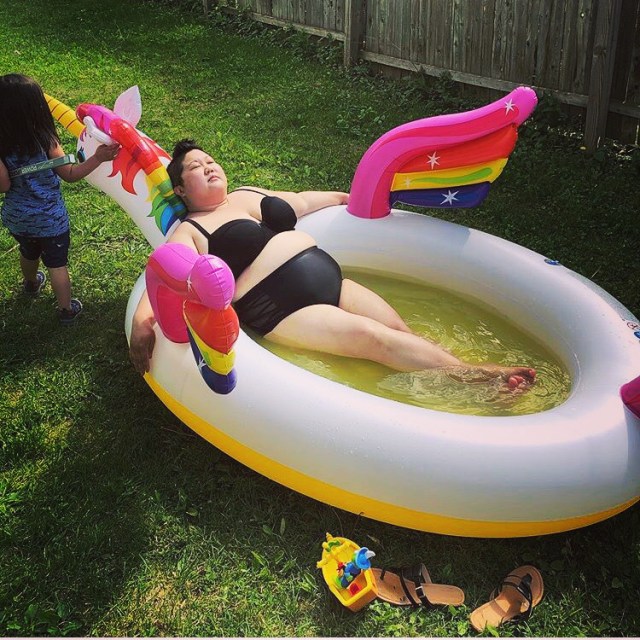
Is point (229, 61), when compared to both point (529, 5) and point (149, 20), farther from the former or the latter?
point (529, 5)

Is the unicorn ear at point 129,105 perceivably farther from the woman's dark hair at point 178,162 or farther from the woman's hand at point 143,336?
the woman's hand at point 143,336

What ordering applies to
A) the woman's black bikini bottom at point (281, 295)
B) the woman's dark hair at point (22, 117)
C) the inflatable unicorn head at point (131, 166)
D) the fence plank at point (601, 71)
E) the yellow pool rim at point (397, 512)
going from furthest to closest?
the fence plank at point (601, 71) < the inflatable unicorn head at point (131, 166) < the woman's dark hair at point (22, 117) < the woman's black bikini bottom at point (281, 295) < the yellow pool rim at point (397, 512)

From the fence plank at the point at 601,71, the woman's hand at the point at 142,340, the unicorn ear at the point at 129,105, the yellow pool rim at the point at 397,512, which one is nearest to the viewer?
the yellow pool rim at the point at 397,512

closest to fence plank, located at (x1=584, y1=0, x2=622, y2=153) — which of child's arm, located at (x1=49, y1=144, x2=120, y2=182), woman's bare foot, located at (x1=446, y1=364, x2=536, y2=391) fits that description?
woman's bare foot, located at (x1=446, y1=364, x2=536, y2=391)

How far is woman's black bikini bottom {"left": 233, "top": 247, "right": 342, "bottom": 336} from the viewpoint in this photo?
9.66 feet

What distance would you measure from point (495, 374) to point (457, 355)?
1.14 ft

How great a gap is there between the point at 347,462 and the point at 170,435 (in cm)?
87

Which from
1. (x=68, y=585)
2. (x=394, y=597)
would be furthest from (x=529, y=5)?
(x=68, y=585)

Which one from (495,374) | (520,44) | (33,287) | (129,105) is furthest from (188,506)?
(520,44)

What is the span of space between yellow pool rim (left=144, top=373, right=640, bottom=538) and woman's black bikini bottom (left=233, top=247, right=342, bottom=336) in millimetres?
600

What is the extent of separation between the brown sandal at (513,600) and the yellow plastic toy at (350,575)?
0.33 m

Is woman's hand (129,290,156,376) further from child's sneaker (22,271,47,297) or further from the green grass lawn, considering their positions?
child's sneaker (22,271,47,297)

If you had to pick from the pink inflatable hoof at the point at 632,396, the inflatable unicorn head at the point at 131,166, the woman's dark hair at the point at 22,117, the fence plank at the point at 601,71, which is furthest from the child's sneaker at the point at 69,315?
the fence plank at the point at 601,71

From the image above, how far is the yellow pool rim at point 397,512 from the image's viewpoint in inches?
88.7
